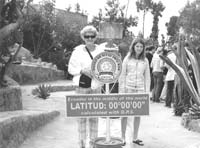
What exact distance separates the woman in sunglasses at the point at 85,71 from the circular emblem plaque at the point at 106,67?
0.59 m

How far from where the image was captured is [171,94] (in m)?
9.82

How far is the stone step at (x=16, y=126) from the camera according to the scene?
184 inches

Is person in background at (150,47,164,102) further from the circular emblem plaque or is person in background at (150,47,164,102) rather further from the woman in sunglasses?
the circular emblem plaque

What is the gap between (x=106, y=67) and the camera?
14.3 ft

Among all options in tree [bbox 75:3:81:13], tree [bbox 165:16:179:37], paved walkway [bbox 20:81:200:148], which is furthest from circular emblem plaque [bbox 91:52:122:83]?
tree [bbox 165:16:179:37]

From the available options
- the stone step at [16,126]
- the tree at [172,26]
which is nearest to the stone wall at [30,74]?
the stone step at [16,126]

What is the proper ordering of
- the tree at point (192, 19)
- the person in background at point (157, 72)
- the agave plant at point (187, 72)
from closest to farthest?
the agave plant at point (187, 72)
the person in background at point (157, 72)
the tree at point (192, 19)

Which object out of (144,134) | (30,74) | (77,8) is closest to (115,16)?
(77,8)

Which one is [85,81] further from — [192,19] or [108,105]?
[192,19]

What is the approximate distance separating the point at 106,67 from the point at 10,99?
3292mm

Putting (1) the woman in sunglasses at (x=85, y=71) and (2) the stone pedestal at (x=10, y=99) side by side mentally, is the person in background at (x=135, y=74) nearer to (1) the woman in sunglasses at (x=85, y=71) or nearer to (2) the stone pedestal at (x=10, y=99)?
(1) the woman in sunglasses at (x=85, y=71)

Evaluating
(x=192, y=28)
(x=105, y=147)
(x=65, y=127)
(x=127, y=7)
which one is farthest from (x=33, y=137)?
(x=192, y=28)

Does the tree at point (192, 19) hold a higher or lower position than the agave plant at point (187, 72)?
higher

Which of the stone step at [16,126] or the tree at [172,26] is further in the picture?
the tree at [172,26]
